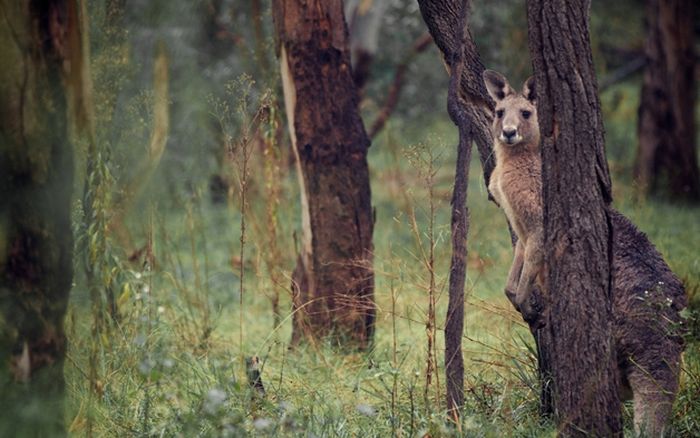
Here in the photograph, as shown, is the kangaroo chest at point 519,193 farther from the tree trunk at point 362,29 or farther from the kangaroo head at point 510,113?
the tree trunk at point 362,29

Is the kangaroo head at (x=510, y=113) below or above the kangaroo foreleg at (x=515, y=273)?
above

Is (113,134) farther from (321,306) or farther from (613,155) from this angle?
(613,155)

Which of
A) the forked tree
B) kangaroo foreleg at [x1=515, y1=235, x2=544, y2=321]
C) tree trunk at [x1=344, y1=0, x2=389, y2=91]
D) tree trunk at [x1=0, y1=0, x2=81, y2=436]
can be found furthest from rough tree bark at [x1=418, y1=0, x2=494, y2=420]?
tree trunk at [x1=344, y1=0, x2=389, y2=91]

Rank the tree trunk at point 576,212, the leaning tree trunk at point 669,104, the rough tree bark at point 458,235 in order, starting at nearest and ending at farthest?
1. the tree trunk at point 576,212
2. the rough tree bark at point 458,235
3. the leaning tree trunk at point 669,104

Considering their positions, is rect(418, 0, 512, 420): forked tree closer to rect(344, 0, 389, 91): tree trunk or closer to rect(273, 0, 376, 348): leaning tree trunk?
rect(273, 0, 376, 348): leaning tree trunk

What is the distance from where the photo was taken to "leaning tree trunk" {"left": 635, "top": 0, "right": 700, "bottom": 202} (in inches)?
559

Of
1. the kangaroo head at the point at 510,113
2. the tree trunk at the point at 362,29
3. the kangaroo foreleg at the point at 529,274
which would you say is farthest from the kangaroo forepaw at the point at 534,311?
the tree trunk at the point at 362,29

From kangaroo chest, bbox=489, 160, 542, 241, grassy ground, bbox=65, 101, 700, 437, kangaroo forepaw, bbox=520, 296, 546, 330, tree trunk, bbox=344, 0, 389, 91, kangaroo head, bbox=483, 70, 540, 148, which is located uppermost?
tree trunk, bbox=344, 0, 389, 91

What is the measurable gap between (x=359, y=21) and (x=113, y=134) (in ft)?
20.0

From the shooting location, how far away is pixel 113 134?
732 cm

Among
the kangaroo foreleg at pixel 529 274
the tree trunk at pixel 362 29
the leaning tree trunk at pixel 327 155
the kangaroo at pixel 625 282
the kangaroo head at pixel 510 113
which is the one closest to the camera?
the kangaroo at pixel 625 282

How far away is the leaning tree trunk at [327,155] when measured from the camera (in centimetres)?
692

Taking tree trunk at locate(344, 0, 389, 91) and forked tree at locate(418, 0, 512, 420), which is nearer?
forked tree at locate(418, 0, 512, 420)

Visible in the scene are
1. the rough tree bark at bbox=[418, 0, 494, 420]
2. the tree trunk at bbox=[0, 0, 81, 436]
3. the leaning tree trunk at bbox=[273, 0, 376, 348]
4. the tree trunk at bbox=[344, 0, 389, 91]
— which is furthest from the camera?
the tree trunk at bbox=[344, 0, 389, 91]
